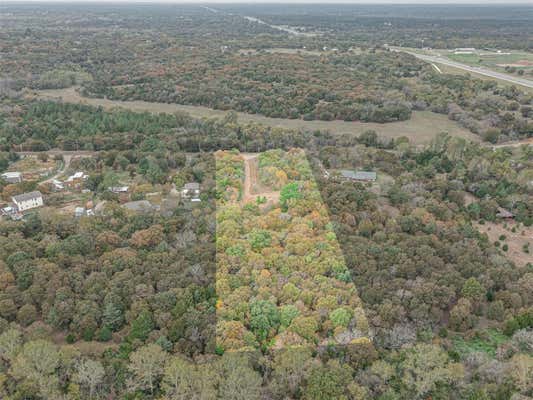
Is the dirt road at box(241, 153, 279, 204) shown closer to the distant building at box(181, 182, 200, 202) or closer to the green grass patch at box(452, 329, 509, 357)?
the distant building at box(181, 182, 200, 202)

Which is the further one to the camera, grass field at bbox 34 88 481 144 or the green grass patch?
grass field at bbox 34 88 481 144

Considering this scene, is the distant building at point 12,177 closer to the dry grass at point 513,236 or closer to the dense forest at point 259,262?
the dense forest at point 259,262

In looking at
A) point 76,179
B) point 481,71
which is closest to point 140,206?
point 76,179

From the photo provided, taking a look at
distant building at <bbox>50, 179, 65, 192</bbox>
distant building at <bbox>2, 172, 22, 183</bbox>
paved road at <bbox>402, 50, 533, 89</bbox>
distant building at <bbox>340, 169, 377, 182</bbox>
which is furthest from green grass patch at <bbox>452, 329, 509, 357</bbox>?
paved road at <bbox>402, 50, 533, 89</bbox>

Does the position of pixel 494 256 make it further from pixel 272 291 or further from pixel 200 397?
pixel 200 397

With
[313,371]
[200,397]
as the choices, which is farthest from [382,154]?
[200,397]

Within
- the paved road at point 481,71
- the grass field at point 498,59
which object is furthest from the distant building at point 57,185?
the grass field at point 498,59

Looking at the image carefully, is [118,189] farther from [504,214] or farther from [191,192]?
[504,214]
